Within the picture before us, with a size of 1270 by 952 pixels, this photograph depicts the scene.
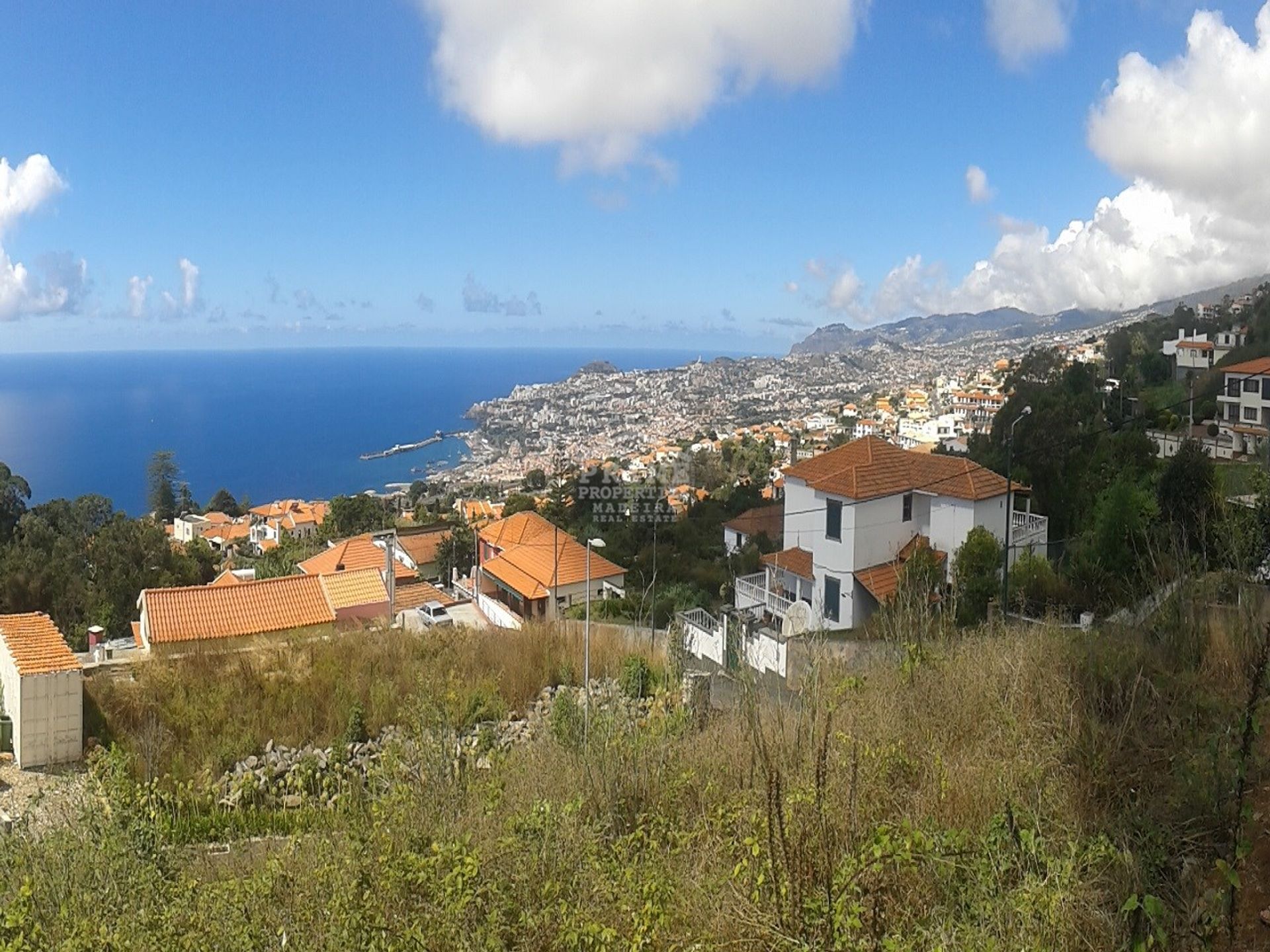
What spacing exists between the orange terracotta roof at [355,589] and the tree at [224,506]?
33.5 m

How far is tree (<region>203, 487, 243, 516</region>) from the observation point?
44.0 meters

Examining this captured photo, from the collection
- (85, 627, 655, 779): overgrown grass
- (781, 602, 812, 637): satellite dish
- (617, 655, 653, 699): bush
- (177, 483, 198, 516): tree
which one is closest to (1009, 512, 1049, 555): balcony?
(781, 602, 812, 637): satellite dish

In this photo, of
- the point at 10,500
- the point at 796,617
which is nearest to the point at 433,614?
the point at 796,617

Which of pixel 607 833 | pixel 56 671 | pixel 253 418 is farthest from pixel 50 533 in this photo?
pixel 253 418

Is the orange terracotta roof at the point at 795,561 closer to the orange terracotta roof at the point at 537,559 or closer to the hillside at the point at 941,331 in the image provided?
the orange terracotta roof at the point at 537,559

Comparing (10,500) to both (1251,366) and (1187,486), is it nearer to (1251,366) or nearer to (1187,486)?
(1187,486)

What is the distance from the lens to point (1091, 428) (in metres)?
17.6

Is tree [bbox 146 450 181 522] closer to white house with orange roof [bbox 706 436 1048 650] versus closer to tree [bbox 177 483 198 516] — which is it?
tree [bbox 177 483 198 516]

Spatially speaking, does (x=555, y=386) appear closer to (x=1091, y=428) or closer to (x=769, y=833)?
(x=1091, y=428)

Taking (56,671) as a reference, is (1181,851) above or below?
above

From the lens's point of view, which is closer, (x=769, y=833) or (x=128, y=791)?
(x=769, y=833)

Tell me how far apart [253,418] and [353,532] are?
283 ft

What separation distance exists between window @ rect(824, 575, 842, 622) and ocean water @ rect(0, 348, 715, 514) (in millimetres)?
39831

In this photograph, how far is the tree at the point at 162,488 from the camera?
41906mm
